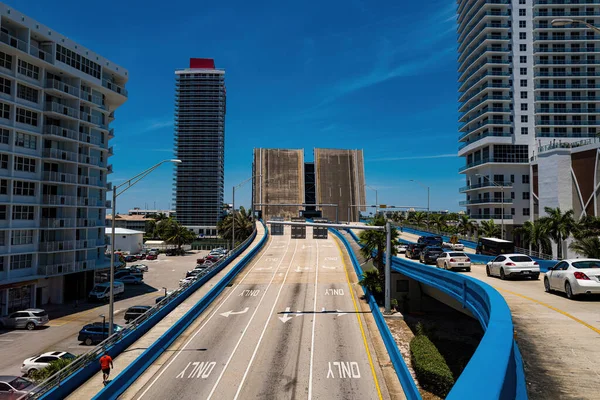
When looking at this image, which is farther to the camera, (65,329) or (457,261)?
(65,329)

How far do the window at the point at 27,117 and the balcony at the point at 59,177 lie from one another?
542 cm

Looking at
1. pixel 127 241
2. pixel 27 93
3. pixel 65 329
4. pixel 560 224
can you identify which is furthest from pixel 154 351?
pixel 127 241

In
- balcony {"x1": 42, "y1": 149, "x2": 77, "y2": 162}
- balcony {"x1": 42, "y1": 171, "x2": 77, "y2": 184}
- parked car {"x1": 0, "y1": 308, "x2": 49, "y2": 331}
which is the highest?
balcony {"x1": 42, "y1": 149, "x2": 77, "y2": 162}

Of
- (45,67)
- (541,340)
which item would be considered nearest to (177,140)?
(45,67)

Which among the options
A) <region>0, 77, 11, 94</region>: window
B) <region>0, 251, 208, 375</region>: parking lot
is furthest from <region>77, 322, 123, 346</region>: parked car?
<region>0, 77, 11, 94</region>: window

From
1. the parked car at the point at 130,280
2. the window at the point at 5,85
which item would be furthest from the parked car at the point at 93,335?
the parked car at the point at 130,280

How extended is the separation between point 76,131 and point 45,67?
7.44 metres

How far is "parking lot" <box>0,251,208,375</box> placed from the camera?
30.6 m

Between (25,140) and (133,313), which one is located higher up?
(25,140)

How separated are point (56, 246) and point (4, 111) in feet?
47.9

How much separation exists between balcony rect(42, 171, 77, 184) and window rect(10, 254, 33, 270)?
27.4 feet

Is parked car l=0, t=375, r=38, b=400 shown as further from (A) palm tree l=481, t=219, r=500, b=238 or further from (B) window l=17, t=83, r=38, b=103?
(A) palm tree l=481, t=219, r=500, b=238

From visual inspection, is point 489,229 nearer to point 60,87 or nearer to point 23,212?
point 60,87

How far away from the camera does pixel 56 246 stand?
46344 millimetres
